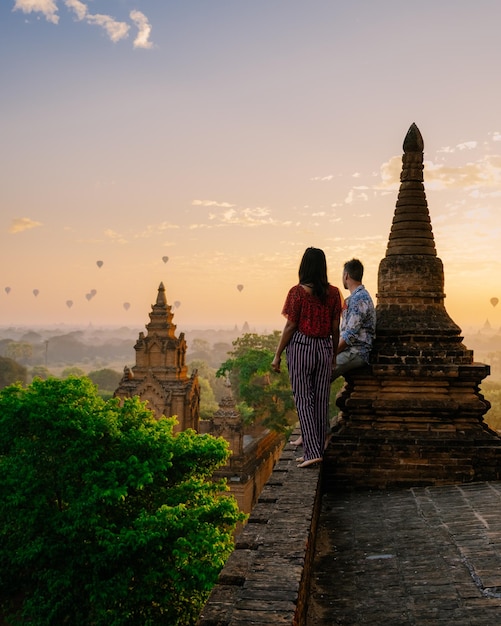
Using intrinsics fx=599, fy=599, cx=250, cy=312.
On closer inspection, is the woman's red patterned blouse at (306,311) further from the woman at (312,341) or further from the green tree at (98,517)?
the green tree at (98,517)

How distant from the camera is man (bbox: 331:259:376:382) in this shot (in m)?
7.35

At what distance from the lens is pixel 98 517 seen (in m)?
13.7

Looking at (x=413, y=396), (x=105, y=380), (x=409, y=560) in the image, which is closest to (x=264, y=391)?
(x=413, y=396)

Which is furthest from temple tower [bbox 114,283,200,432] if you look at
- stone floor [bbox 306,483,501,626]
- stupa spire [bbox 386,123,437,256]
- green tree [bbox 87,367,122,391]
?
green tree [bbox 87,367,122,391]

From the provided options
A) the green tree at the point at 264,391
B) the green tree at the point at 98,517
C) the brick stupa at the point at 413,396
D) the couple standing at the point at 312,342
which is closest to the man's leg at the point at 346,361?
the brick stupa at the point at 413,396

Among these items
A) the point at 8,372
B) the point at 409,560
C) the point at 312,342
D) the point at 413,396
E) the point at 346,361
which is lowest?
the point at 8,372

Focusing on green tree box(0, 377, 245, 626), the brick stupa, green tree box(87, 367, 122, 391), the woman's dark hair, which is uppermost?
the woman's dark hair

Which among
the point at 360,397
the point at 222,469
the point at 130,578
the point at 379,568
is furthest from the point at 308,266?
the point at 222,469

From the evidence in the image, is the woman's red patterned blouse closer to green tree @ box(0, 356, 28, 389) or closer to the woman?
the woman

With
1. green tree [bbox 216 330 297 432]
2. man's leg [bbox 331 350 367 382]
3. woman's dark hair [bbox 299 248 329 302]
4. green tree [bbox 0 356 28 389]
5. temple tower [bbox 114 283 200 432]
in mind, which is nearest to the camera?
woman's dark hair [bbox 299 248 329 302]

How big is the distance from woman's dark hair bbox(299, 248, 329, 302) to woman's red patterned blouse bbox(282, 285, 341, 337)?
0.09 metres

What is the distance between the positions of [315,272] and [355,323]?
4.73ft

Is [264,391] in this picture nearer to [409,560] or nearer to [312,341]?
[312,341]

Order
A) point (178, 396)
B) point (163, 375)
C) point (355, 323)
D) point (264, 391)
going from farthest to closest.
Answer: point (163, 375) → point (178, 396) → point (264, 391) → point (355, 323)
